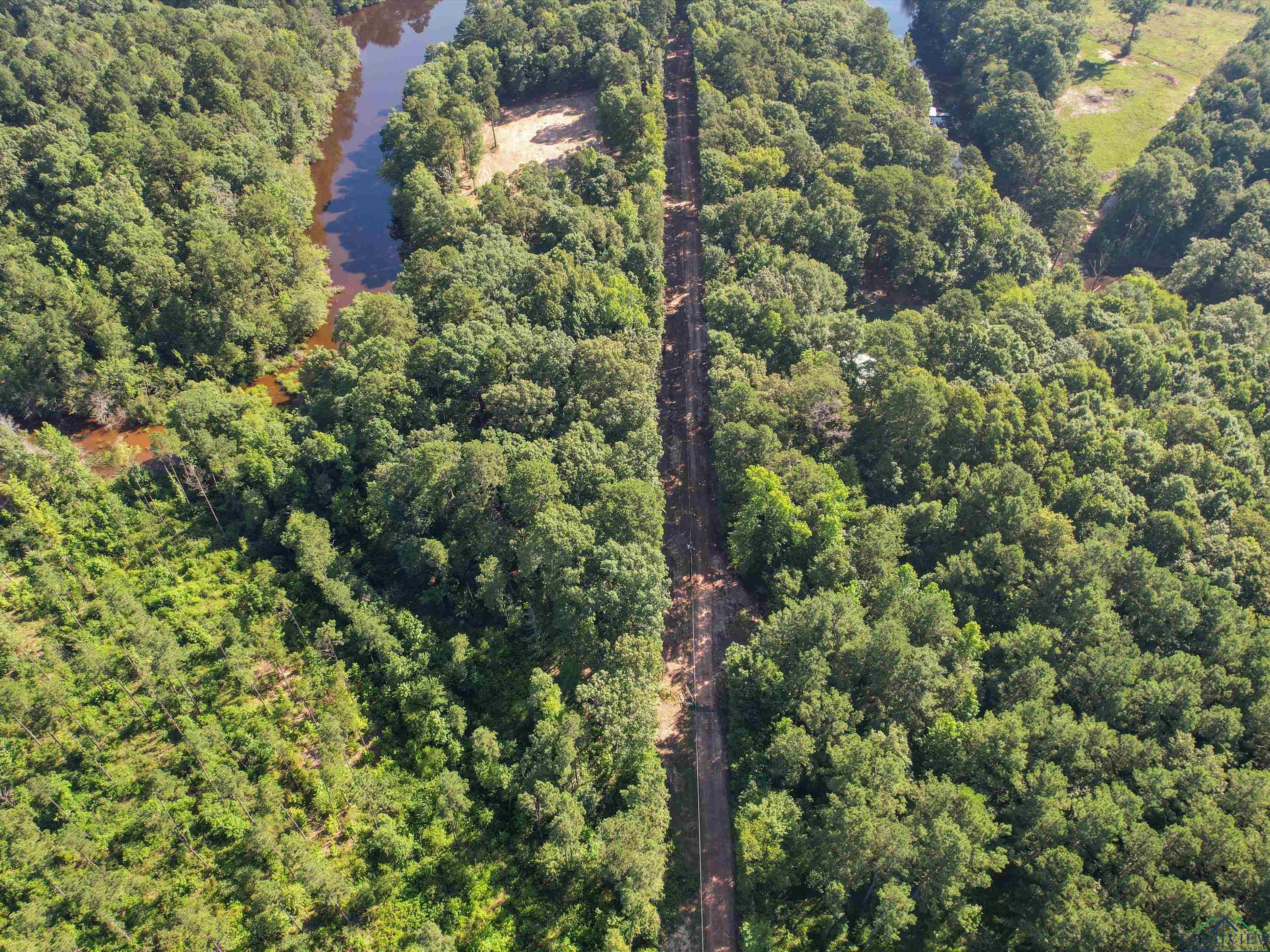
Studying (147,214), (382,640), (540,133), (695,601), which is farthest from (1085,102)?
(382,640)

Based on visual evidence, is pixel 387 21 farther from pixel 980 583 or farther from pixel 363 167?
pixel 980 583

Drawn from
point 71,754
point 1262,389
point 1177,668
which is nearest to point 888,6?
point 1262,389

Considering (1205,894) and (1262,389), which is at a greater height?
(1262,389)

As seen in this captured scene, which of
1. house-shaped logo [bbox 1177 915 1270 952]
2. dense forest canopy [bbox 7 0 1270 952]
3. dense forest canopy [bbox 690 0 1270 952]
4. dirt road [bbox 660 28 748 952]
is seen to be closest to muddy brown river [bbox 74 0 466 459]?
dense forest canopy [bbox 7 0 1270 952]

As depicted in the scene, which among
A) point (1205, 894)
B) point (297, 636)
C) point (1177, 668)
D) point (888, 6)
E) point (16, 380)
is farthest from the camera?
point (888, 6)

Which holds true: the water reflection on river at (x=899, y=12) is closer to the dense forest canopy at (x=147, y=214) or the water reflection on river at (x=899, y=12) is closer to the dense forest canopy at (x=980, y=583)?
the dense forest canopy at (x=980, y=583)

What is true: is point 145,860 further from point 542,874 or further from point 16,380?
point 16,380
